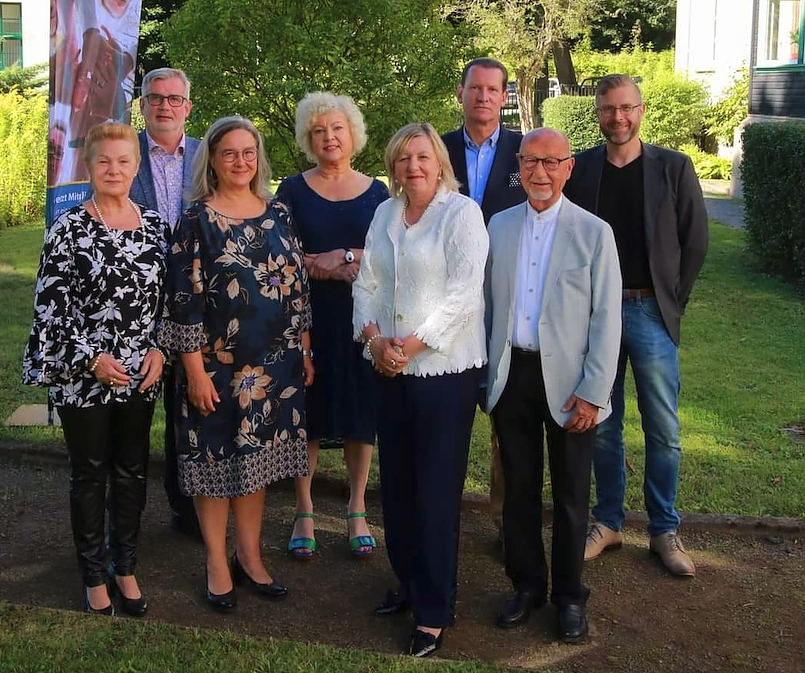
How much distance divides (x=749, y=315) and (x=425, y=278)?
712 centimetres

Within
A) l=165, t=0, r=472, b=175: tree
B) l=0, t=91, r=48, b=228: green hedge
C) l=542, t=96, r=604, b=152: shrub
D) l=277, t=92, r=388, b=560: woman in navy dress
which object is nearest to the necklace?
l=277, t=92, r=388, b=560: woman in navy dress

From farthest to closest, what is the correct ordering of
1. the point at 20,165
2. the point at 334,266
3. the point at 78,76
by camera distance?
the point at 20,165
the point at 78,76
the point at 334,266

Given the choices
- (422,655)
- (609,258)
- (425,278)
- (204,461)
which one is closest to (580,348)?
(609,258)

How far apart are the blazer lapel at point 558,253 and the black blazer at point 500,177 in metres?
0.72

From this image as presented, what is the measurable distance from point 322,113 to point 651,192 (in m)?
1.56

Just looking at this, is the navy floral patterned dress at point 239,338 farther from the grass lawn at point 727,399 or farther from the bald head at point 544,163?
the grass lawn at point 727,399

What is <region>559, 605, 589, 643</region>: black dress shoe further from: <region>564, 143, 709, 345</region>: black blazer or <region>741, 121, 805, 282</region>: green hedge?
<region>741, 121, 805, 282</region>: green hedge

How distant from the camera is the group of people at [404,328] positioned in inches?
155

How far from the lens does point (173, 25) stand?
894cm

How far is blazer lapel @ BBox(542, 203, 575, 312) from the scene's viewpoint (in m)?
3.95

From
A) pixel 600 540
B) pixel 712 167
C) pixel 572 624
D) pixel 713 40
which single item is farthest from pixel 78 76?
pixel 713 40

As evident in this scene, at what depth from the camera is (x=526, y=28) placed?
3294 centimetres

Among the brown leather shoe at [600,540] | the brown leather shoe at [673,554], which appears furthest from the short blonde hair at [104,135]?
the brown leather shoe at [673,554]

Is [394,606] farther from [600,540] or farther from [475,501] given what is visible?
[475,501]
